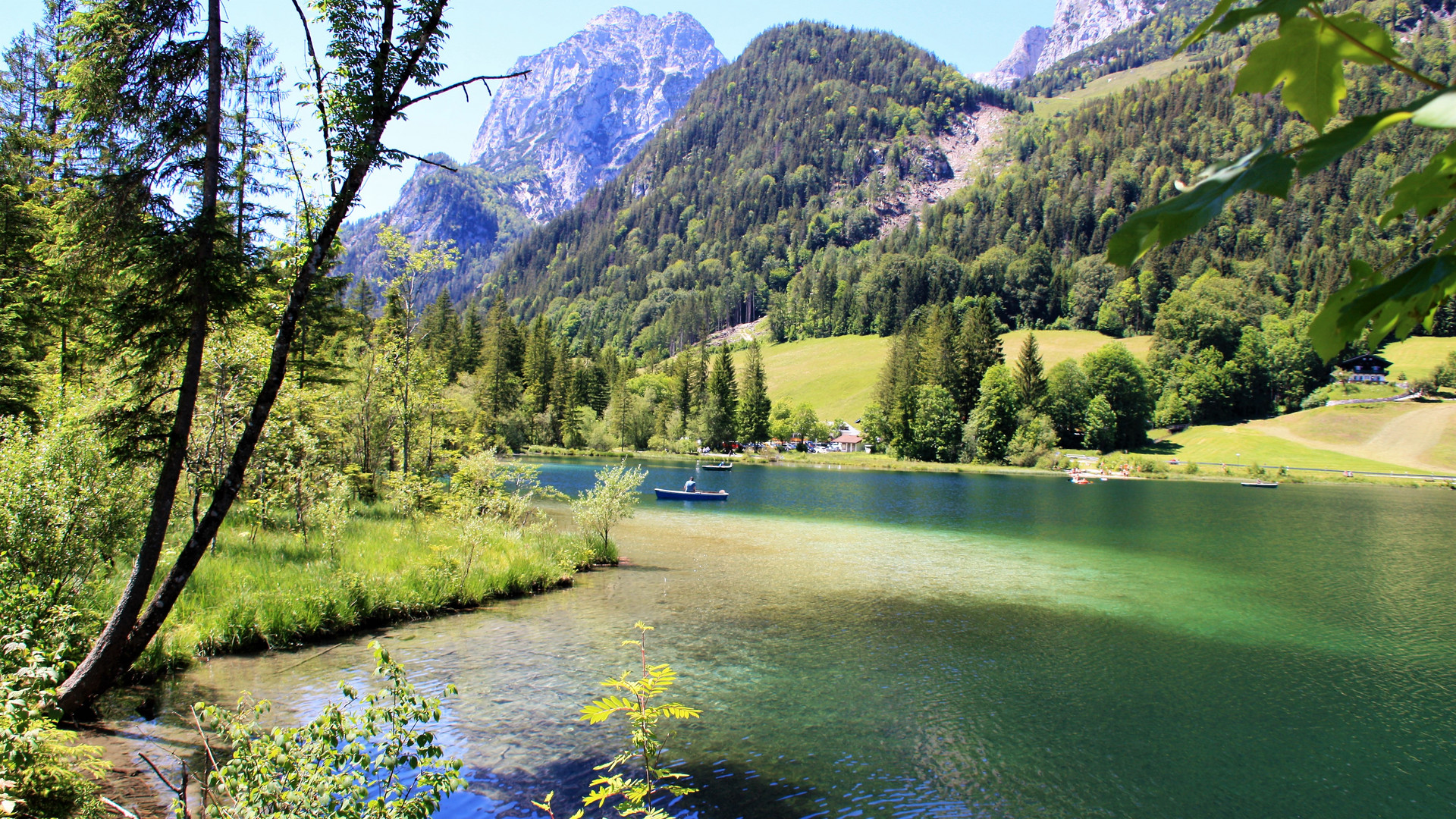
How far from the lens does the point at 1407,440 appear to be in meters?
86.1

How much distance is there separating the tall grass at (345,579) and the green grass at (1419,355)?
128824 millimetres

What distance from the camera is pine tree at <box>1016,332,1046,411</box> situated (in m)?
95.8

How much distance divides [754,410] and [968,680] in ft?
317

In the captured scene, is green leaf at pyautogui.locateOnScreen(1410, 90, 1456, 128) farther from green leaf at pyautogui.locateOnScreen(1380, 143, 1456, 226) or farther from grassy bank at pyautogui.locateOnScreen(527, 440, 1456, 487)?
grassy bank at pyautogui.locateOnScreen(527, 440, 1456, 487)

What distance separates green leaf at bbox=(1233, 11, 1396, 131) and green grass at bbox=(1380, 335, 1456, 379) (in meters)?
136

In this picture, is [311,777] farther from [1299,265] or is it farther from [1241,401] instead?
[1299,265]

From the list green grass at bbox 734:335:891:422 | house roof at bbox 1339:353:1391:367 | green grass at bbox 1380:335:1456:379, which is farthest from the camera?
green grass at bbox 734:335:891:422

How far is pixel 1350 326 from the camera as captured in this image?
1.40 meters

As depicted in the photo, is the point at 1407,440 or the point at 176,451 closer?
the point at 176,451

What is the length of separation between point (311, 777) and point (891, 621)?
638 inches

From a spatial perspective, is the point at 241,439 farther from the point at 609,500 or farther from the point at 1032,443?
the point at 1032,443

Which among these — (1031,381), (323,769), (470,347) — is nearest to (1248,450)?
(1031,381)

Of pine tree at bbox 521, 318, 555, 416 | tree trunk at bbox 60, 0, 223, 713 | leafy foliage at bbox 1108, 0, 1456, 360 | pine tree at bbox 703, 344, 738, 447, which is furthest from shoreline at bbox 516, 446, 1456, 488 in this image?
leafy foliage at bbox 1108, 0, 1456, 360

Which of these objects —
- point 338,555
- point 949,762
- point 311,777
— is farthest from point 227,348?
point 949,762
